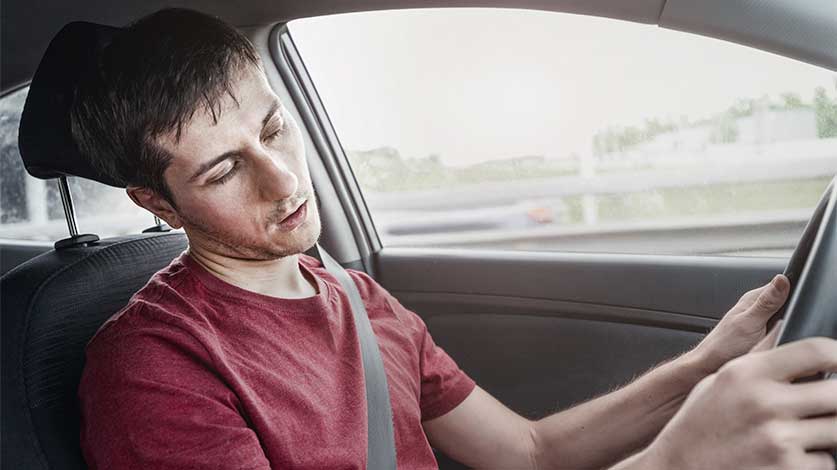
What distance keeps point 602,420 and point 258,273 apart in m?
0.63

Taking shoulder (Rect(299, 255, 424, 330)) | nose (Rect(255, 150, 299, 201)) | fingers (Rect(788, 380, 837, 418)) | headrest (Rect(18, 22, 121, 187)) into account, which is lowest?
shoulder (Rect(299, 255, 424, 330))

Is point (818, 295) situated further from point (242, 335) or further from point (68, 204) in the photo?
point (68, 204)

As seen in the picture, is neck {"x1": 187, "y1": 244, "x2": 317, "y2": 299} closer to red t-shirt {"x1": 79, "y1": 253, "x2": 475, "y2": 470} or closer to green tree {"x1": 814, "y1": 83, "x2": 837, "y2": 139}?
red t-shirt {"x1": 79, "y1": 253, "x2": 475, "y2": 470}

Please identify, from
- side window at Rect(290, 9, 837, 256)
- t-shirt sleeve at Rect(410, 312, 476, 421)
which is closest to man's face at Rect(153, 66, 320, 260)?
t-shirt sleeve at Rect(410, 312, 476, 421)

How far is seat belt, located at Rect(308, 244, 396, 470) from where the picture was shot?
4.49ft

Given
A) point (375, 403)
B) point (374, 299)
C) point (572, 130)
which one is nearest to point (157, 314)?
point (375, 403)

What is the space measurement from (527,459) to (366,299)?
0.42 m

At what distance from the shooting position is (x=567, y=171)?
283 cm

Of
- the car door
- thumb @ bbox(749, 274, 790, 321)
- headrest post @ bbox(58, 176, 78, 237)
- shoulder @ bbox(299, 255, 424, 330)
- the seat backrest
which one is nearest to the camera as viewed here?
thumb @ bbox(749, 274, 790, 321)

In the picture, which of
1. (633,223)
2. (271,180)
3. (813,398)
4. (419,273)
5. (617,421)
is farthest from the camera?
(633,223)

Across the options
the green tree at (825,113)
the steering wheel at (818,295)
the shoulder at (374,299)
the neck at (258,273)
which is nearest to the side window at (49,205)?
the shoulder at (374,299)

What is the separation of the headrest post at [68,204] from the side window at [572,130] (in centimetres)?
65

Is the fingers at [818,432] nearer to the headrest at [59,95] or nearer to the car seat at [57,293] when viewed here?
the car seat at [57,293]

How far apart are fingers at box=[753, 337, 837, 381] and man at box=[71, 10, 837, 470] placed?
222 millimetres
